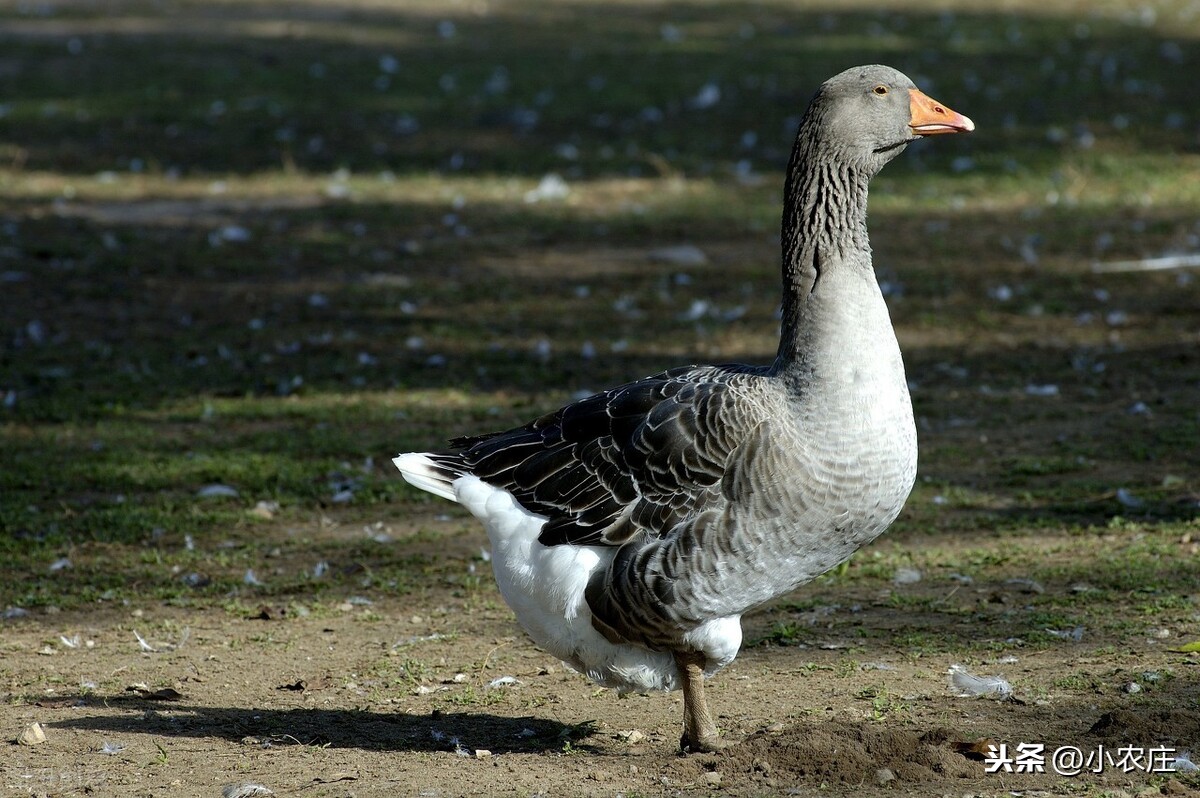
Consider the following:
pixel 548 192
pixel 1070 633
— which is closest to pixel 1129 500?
pixel 1070 633

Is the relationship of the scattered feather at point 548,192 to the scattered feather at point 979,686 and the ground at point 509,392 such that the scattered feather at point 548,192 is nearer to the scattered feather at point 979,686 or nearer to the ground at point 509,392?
the ground at point 509,392

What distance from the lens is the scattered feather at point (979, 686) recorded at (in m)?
5.07

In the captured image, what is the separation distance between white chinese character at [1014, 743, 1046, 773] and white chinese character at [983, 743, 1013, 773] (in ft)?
0.09

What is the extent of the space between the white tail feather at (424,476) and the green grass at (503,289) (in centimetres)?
98

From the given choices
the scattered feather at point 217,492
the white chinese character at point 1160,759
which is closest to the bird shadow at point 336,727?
the white chinese character at point 1160,759

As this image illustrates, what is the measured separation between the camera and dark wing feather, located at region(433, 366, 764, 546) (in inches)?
181

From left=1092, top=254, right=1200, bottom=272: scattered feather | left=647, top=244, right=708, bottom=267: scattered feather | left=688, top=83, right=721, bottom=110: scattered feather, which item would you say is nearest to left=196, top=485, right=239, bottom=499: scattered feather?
left=647, top=244, right=708, bottom=267: scattered feather

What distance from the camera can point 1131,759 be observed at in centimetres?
447

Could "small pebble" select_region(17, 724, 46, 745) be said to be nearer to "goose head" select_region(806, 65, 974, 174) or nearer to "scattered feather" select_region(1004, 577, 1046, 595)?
"goose head" select_region(806, 65, 974, 174)

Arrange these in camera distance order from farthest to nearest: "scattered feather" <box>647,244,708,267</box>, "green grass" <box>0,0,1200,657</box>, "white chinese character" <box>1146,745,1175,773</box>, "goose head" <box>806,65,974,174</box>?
"scattered feather" <box>647,244,708,267</box>, "green grass" <box>0,0,1200,657</box>, "goose head" <box>806,65,974,174</box>, "white chinese character" <box>1146,745,1175,773</box>

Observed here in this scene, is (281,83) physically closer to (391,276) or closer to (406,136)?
(406,136)

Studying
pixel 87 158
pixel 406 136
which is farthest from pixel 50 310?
pixel 406 136

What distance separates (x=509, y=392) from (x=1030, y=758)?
5183mm

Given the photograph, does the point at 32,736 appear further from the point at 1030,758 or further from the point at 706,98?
the point at 706,98
